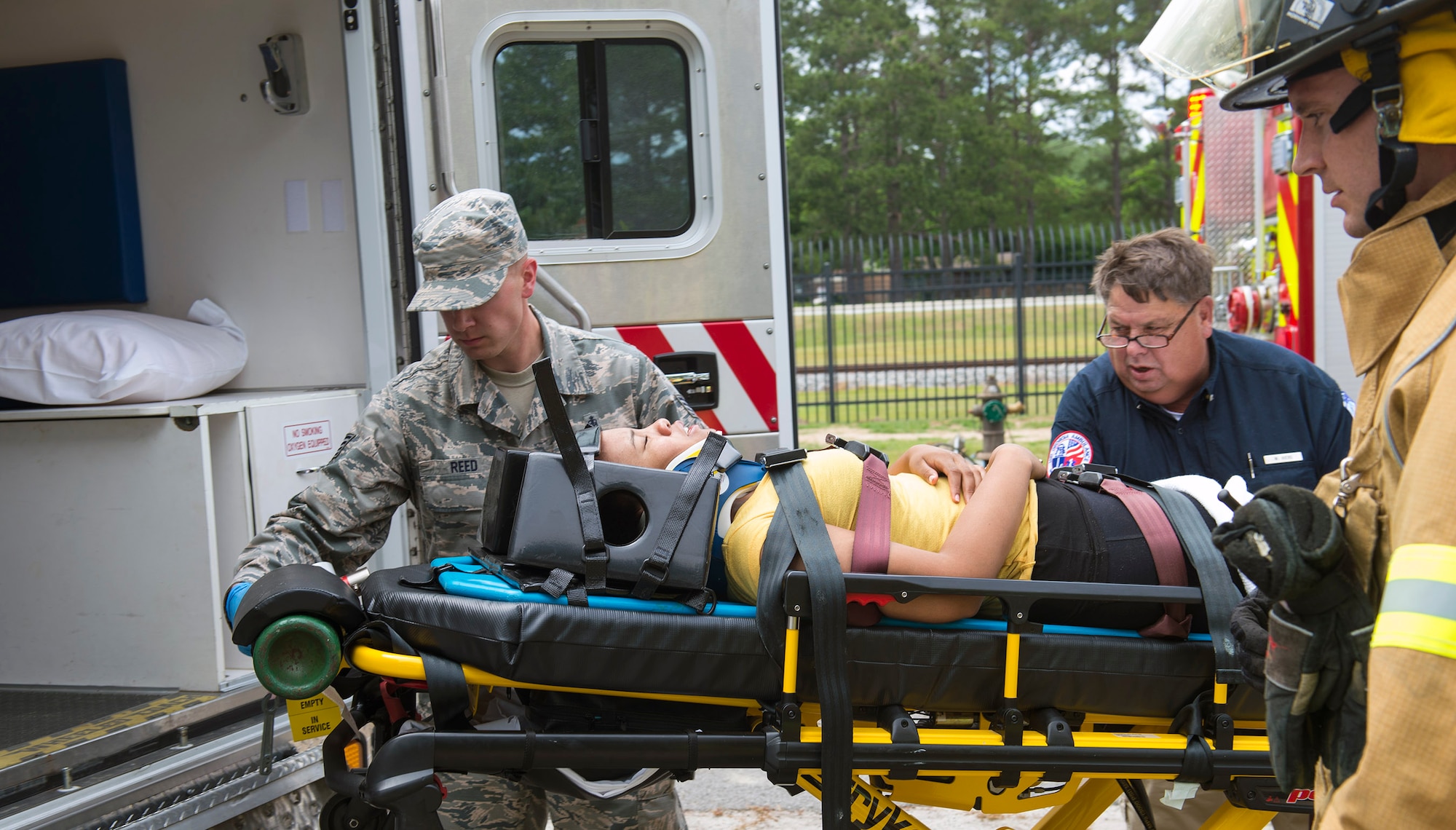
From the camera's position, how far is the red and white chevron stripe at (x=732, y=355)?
349cm

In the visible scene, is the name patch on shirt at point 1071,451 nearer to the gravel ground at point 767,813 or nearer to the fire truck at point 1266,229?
the fire truck at point 1266,229

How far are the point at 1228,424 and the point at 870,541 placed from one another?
107cm

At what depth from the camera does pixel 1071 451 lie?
273 centimetres

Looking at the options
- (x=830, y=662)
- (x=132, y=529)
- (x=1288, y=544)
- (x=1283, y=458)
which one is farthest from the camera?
(x=132, y=529)

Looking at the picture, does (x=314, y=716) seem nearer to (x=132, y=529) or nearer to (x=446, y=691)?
(x=446, y=691)

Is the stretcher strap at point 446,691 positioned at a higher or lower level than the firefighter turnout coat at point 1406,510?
lower

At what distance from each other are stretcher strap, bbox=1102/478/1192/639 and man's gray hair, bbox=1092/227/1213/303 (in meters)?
0.59

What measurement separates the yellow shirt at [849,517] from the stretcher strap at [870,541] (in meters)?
0.03

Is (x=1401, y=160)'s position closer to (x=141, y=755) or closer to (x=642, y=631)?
(x=642, y=631)

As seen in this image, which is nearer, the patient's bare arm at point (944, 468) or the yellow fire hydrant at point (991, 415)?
the patient's bare arm at point (944, 468)

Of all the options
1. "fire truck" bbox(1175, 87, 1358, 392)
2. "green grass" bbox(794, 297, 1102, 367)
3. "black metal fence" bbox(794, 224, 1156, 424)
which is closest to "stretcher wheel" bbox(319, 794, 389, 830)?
"fire truck" bbox(1175, 87, 1358, 392)

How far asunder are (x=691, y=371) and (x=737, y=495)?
4.10 feet

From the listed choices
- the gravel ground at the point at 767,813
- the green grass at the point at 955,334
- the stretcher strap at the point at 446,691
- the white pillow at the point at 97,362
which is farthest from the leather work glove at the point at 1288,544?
the green grass at the point at 955,334

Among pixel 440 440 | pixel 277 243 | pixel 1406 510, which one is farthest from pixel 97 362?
pixel 1406 510
